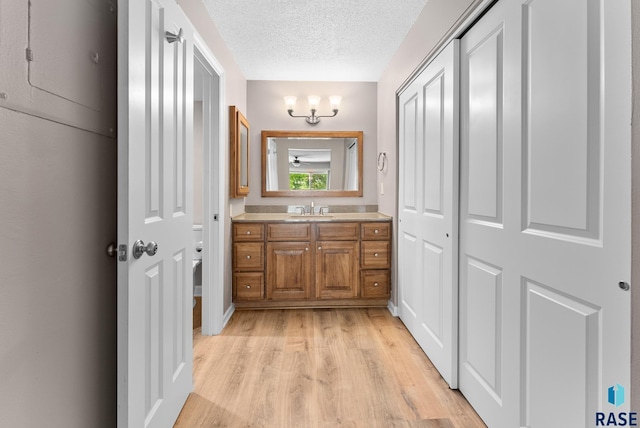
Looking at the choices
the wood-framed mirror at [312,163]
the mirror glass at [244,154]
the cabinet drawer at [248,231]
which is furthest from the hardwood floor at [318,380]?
the wood-framed mirror at [312,163]

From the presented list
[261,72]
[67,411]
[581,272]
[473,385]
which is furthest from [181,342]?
[261,72]

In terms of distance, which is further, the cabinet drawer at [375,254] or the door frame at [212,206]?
the cabinet drawer at [375,254]

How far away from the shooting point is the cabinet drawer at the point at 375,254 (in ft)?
10.2

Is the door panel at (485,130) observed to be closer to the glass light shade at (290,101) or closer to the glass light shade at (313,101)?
the glass light shade at (313,101)

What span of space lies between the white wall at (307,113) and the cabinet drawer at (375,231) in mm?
649

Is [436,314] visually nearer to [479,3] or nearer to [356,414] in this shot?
[356,414]

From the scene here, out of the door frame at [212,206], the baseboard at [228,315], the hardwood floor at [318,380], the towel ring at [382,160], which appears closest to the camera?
the hardwood floor at [318,380]

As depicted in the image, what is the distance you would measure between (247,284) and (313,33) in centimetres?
212

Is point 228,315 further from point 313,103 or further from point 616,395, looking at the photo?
point 616,395

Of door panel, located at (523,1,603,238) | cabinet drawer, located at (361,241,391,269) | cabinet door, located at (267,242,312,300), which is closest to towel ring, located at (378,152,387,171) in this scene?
cabinet drawer, located at (361,241,391,269)

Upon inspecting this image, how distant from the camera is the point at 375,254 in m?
3.11

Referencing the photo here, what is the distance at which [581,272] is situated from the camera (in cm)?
98

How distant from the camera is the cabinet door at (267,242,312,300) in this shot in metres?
3.05

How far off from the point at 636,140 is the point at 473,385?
1307mm
